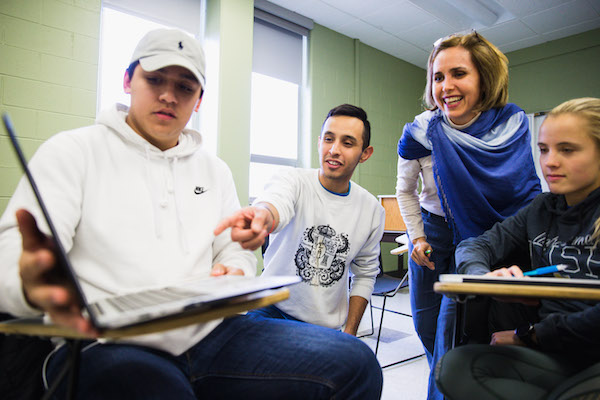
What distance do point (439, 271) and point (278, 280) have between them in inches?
39.1

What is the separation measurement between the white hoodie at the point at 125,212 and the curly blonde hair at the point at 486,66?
98cm

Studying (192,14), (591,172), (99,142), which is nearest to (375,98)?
(192,14)

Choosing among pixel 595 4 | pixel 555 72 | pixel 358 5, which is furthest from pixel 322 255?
pixel 555 72

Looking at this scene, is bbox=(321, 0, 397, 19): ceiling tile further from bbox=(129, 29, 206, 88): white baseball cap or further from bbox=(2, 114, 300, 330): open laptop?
bbox=(2, 114, 300, 330): open laptop

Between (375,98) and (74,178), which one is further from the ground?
(375,98)

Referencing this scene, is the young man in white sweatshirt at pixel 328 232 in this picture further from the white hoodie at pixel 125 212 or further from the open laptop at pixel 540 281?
Answer: the open laptop at pixel 540 281

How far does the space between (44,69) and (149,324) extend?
9.41 feet

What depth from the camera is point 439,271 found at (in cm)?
148

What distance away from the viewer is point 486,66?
134 cm

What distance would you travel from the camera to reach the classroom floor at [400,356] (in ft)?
6.23

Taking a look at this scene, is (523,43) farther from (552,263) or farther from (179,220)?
(179,220)

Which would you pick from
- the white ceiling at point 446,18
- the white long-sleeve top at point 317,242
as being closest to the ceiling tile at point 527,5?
the white ceiling at point 446,18

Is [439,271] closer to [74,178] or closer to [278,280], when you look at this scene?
[278,280]

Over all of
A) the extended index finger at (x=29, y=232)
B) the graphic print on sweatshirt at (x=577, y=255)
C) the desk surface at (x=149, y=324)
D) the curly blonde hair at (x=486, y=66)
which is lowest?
the desk surface at (x=149, y=324)
